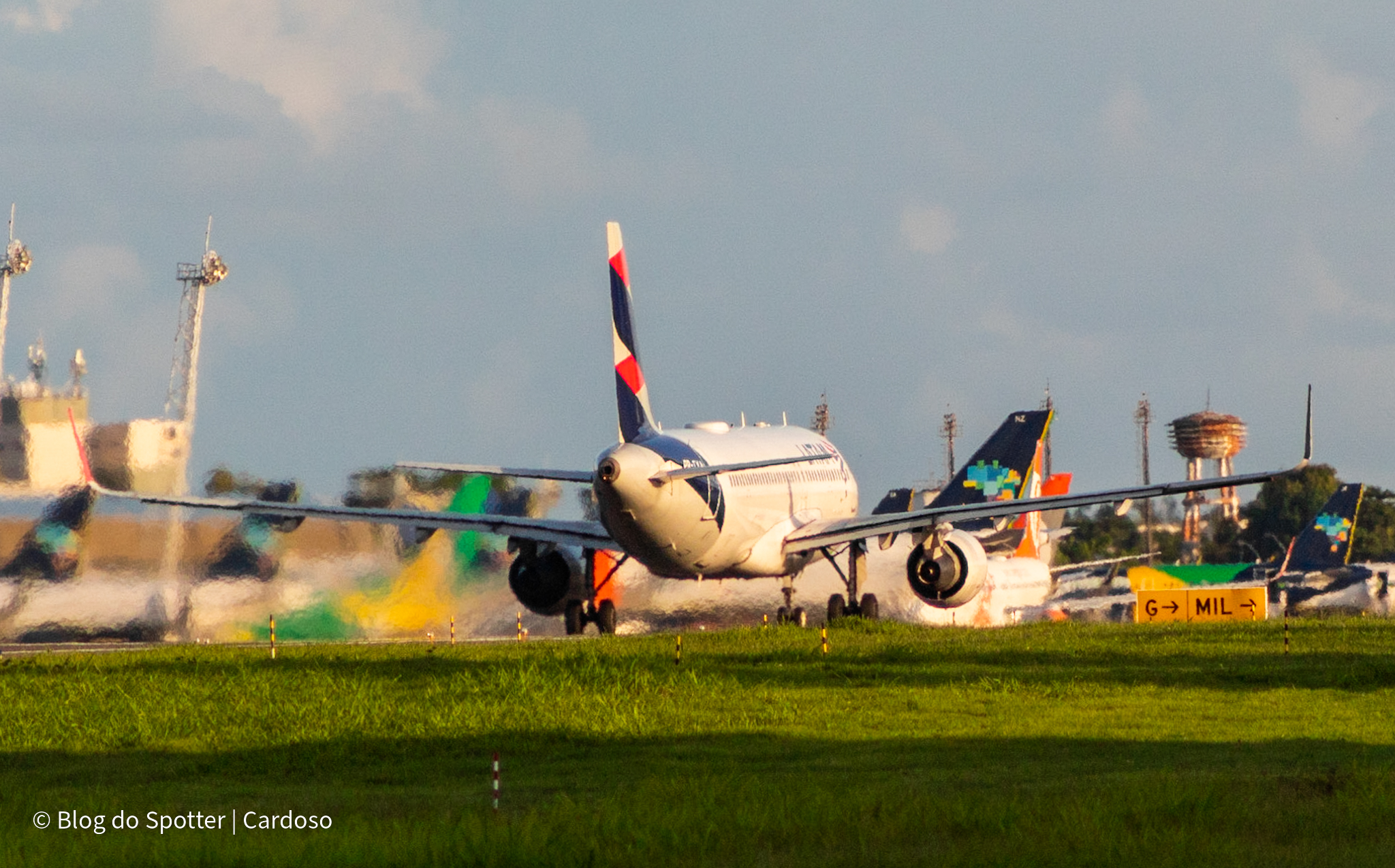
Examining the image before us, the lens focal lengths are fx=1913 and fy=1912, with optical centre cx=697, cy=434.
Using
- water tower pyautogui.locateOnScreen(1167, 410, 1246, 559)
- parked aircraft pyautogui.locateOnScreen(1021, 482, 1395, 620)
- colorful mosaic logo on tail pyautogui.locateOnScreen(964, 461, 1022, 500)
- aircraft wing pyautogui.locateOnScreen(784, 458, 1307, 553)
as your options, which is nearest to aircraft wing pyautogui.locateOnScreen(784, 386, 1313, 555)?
aircraft wing pyautogui.locateOnScreen(784, 458, 1307, 553)

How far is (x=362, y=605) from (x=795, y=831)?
2992 centimetres

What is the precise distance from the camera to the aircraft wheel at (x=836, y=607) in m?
47.2

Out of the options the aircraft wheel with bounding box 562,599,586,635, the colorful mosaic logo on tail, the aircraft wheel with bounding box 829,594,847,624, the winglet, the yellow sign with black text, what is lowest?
the aircraft wheel with bounding box 562,599,586,635

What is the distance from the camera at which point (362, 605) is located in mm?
43594

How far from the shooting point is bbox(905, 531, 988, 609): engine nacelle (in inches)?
1747

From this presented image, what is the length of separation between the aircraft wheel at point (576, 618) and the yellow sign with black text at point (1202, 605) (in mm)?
16569

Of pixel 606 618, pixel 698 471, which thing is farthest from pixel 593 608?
pixel 698 471

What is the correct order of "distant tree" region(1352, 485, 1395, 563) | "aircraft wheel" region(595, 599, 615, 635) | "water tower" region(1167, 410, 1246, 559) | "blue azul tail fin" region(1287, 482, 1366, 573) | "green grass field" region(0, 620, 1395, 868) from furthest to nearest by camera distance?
"water tower" region(1167, 410, 1246, 559), "distant tree" region(1352, 485, 1395, 563), "blue azul tail fin" region(1287, 482, 1366, 573), "aircraft wheel" region(595, 599, 615, 635), "green grass field" region(0, 620, 1395, 868)

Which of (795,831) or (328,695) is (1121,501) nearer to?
(328,695)

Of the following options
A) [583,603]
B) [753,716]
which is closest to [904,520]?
[583,603]

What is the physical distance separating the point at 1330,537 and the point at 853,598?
60.1 m

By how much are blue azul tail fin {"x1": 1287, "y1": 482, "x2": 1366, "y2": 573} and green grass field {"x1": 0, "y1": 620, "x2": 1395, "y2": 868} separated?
2490 inches

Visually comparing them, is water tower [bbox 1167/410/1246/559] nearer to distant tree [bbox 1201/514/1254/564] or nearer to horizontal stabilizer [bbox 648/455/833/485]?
distant tree [bbox 1201/514/1254/564]

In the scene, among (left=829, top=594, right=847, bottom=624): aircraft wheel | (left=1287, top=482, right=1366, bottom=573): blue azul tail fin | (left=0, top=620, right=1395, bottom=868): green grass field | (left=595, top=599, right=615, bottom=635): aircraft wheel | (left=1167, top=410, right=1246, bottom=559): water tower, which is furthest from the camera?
(left=1167, top=410, right=1246, bottom=559): water tower
